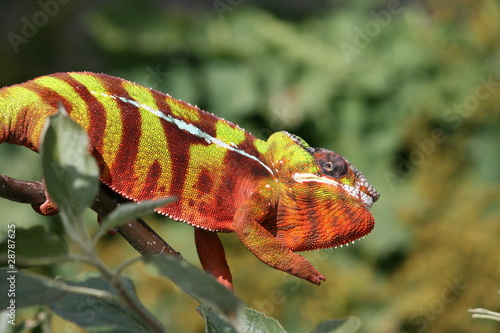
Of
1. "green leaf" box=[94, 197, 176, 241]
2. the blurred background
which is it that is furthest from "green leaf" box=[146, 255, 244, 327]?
the blurred background

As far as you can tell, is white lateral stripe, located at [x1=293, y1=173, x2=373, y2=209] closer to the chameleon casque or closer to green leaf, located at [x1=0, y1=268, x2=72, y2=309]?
the chameleon casque

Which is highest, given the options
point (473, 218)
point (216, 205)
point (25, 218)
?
point (473, 218)

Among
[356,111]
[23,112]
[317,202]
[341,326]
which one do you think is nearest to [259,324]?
[341,326]

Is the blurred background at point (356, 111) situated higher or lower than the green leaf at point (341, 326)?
higher

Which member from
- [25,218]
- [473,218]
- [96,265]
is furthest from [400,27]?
[96,265]

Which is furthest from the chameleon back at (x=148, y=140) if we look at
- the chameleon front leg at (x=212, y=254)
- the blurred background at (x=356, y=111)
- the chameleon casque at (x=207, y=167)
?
the blurred background at (x=356, y=111)

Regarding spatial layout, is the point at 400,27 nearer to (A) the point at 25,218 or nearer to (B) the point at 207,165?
(A) the point at 25,218

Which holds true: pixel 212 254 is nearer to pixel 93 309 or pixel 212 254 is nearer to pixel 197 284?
pixel 93 309

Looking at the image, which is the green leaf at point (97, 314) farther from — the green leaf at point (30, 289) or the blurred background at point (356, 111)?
the blurred background at point (356, 111)
